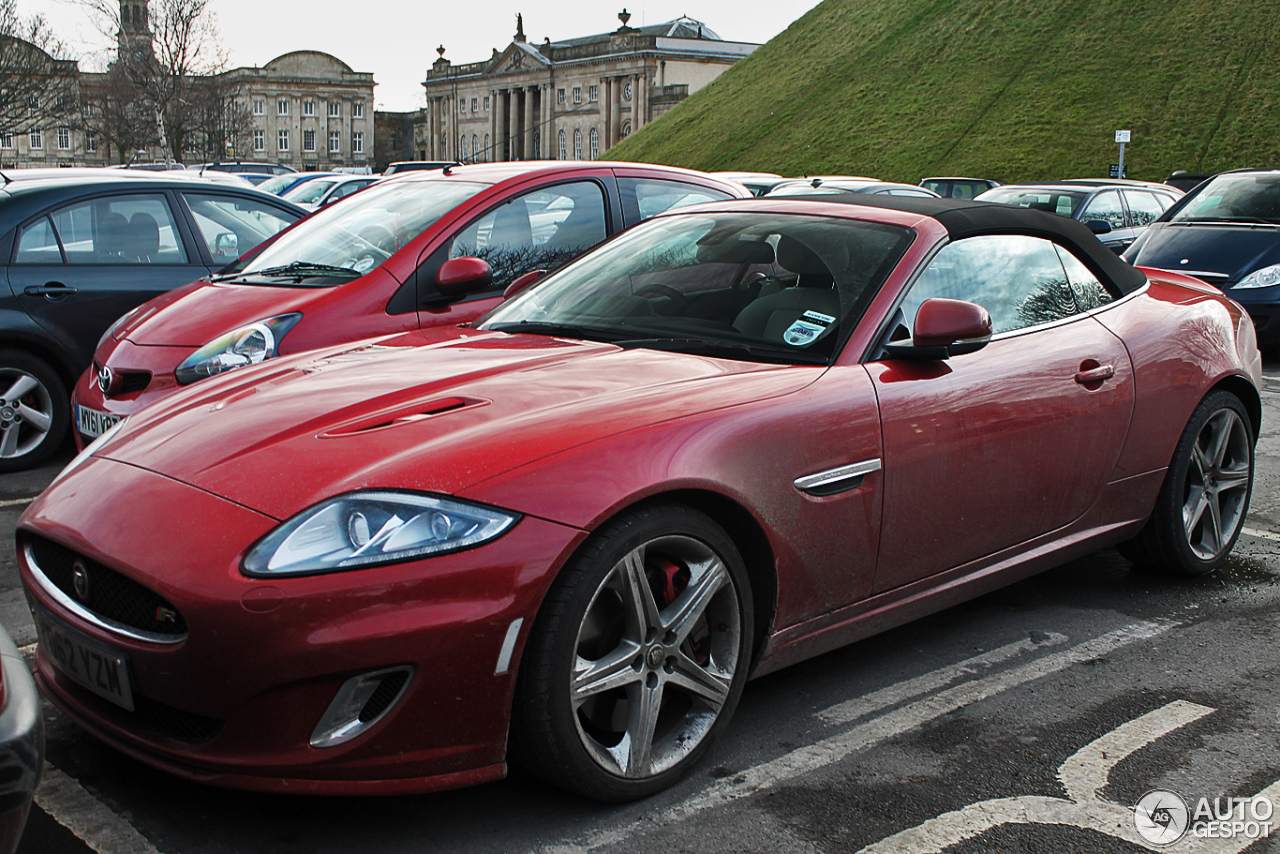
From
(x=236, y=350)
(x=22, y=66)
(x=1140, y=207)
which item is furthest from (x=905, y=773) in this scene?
(x=22, y=66)

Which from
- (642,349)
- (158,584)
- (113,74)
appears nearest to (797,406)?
(642,349)

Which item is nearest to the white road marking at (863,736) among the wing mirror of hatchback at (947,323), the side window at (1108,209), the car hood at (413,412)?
the car hood at (413,412)

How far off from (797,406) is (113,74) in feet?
185

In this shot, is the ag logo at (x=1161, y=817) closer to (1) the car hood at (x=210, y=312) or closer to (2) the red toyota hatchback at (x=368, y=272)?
(2) the red toyota hatchback at (x=368, y=272)

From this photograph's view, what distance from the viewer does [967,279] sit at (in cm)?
376

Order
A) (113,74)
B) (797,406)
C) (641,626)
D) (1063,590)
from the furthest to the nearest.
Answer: (113,74)
(1063,590)
(797,406)
(641,626)

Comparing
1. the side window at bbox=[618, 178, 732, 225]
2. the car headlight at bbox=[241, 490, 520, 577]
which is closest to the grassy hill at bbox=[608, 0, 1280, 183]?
the side window at bbox=[618, 178, 732, 225]

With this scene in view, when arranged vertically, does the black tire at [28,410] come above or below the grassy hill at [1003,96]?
below

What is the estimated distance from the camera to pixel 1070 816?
2742 millimetres

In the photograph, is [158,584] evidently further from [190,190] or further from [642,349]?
[190,190]

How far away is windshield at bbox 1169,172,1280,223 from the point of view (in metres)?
11.3

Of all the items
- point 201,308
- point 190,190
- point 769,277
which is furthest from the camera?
point 190,190

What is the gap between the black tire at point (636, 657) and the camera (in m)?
2.54

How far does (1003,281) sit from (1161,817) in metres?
1.77
